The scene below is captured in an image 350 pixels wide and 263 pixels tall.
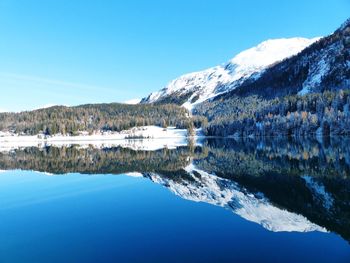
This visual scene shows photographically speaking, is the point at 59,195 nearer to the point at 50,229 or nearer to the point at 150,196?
the point at 150,196

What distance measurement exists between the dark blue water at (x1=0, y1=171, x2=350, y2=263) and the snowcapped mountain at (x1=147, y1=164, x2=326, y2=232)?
0.86 metres

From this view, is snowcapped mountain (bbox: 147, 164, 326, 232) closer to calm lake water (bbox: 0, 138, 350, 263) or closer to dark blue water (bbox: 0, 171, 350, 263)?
calm lake water (bbox: 0, 138, 350, 263)

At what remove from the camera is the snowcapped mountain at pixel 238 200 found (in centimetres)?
1878

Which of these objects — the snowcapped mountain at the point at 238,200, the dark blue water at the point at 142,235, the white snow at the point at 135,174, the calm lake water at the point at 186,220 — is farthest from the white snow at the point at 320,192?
the white snow at the point at 135,174

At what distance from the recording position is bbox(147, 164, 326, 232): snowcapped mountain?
739 inches

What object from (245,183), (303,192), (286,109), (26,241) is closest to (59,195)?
(26,241)

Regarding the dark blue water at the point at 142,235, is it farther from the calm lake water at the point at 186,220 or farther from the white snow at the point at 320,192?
the white snow at the point at 320,192

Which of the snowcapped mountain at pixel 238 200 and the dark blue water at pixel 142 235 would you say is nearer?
the dark blue water at pixel 142 235

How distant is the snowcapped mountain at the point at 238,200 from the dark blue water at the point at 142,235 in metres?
0.86

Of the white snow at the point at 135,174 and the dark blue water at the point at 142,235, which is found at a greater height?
the dark blue water at the point at 142,235

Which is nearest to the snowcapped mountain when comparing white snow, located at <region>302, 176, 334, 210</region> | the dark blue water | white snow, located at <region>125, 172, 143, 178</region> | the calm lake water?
the calm lake water

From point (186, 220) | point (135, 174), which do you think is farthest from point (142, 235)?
point (135, 174)

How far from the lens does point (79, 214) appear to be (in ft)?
79.0

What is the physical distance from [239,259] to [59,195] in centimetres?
2298
